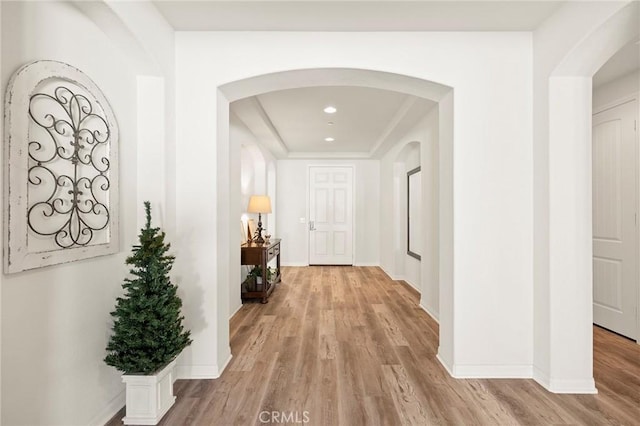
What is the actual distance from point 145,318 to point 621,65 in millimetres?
4317

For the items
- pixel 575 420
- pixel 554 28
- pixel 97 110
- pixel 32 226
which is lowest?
pixel 575 420

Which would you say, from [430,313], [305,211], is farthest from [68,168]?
[305,211]

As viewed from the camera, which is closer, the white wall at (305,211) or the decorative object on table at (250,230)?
the decorative object on table at (250,230)

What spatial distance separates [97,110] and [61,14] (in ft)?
1.49

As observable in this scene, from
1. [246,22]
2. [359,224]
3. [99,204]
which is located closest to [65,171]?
[99,204]

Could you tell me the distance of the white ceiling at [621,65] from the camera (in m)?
2.67

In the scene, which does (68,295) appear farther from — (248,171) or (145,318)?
(248,171)

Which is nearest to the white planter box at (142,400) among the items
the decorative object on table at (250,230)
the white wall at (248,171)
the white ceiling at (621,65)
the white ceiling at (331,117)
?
the white wall at (248,171)

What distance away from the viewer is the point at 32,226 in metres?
1.40

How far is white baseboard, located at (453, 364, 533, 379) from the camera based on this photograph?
233 centimetres

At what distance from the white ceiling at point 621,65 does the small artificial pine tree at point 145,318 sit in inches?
152

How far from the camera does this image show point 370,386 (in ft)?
7.29

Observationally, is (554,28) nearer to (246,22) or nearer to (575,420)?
(246,22)

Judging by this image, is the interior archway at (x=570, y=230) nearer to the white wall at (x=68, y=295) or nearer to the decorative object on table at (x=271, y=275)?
the white wall at (x=68, y=295)
